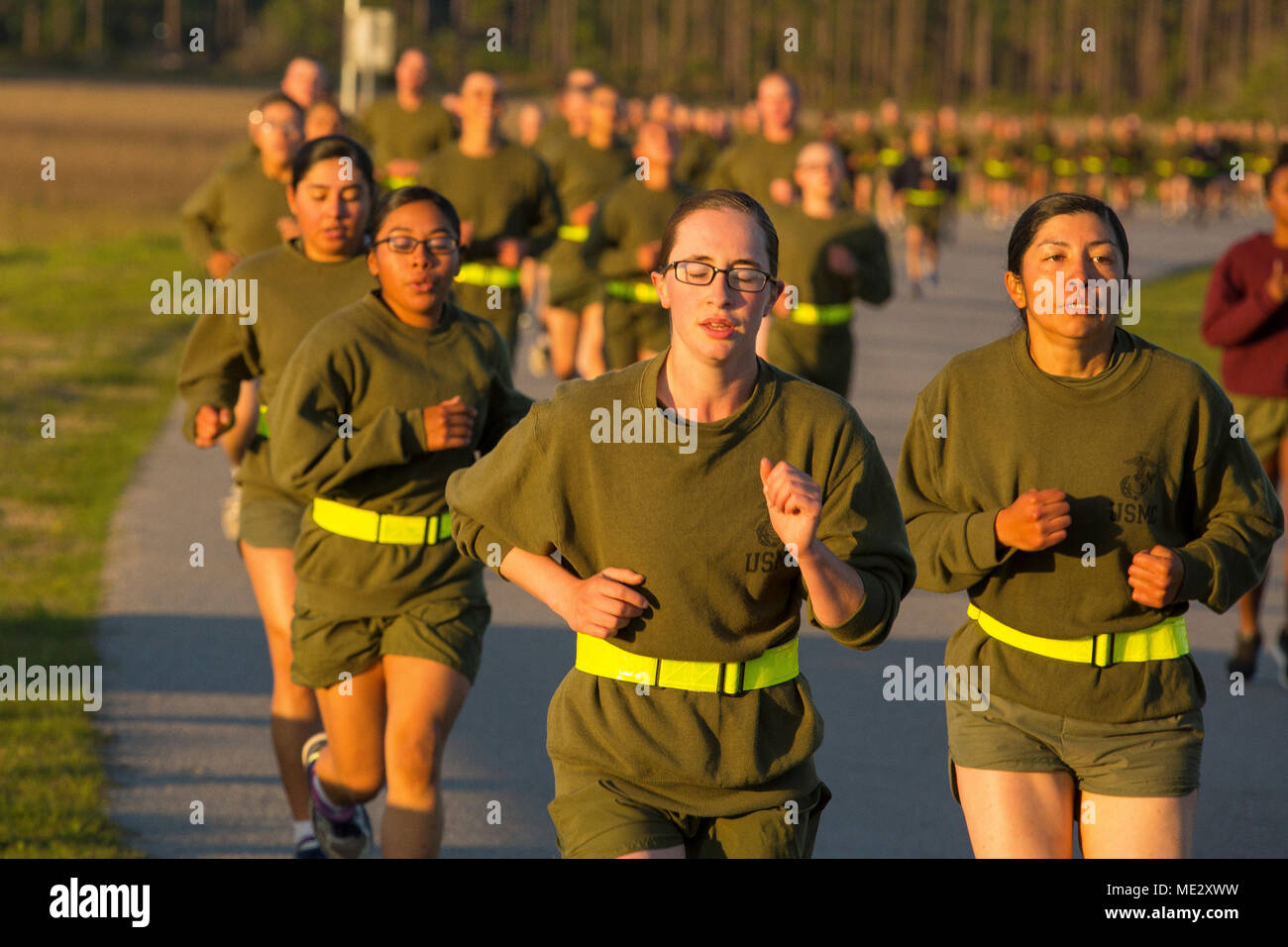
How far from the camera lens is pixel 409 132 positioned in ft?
47.7

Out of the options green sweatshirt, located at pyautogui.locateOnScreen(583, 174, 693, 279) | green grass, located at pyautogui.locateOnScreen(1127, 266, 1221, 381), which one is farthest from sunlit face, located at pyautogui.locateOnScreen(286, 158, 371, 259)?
green grass, located at pyautogui.locateOnScreen(1127, 266, 1221, 381)

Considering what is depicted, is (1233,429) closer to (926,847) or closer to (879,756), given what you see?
(926,847)

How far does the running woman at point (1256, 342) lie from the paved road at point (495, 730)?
35 centimetres

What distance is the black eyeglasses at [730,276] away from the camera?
373cm

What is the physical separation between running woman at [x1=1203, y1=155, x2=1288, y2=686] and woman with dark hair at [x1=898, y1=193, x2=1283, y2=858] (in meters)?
3.18

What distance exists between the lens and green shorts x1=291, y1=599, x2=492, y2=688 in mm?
5406

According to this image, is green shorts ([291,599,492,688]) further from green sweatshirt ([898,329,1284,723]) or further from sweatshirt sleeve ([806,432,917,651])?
sweatshirt sleeve ([806,432,917,651])

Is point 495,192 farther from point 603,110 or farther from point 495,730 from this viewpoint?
point 495,730

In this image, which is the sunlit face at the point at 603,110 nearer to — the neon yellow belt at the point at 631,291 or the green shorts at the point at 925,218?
the neon yellow belt at the point at 631,291

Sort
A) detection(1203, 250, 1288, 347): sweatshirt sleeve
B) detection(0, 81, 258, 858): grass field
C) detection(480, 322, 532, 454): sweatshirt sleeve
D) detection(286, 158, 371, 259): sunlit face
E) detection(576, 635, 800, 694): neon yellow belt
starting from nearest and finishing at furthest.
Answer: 1. detection(576, 635, 800, 694): neon yellow belt
2. detection(480, 322, 532, 454): sweatshirt sleeve
3. detection(286, 158, 371, 259): sunlit face
4. detection(0, 81, 258, 858): grass field
5. detection(1203, 250, 1288, 347): sweatshirt sleeve

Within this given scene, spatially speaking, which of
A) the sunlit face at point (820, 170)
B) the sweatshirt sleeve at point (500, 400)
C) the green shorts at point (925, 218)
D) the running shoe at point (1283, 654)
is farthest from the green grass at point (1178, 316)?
the sweatshirt sleeve at point (500, 400)

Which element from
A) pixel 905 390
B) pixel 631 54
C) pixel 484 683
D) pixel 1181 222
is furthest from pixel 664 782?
pixel 631 54

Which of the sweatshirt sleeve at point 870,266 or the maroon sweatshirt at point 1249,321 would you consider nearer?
the maroon sweatshirt at point 1249,321

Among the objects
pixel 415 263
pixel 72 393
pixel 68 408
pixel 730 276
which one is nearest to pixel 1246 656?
pixel 415 263
